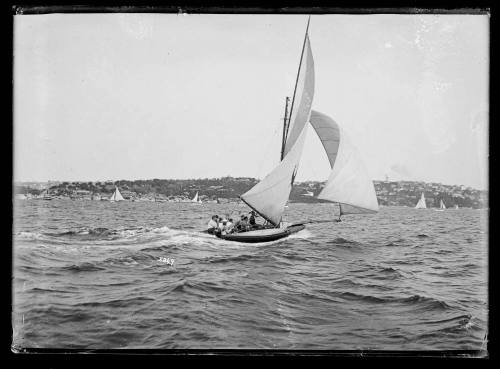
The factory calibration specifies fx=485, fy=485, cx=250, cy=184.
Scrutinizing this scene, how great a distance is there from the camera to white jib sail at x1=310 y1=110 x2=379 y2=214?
10.3 feet

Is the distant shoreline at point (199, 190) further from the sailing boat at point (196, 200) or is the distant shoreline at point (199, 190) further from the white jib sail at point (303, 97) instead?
the white jib sail at point (303, 97)

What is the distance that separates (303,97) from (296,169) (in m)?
0.47

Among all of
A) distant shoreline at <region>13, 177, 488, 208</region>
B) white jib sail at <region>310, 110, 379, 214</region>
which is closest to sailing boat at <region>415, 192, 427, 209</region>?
distant shoreline at <region>13, 177, 488, 208</region>

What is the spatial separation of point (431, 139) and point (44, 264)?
266 centimetres

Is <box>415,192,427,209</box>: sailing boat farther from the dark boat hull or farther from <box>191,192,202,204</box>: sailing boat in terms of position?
<box>191,192,202,204</box>: sailing boat

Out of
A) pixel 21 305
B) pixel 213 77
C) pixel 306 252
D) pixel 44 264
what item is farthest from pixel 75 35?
pixel 306 252

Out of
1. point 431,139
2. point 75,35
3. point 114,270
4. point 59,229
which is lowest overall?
point 114,270

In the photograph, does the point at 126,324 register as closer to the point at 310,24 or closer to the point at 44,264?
the point at 44,264

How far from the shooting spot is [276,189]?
10.3ft

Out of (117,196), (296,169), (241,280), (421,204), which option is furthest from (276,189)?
(117,196)

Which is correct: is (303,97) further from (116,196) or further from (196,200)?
(116,196)

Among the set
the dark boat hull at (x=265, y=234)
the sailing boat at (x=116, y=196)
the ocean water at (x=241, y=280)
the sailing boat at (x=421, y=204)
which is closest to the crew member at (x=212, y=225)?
the ocean water at (x=241, y=280)

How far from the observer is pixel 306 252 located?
3199 millimetres

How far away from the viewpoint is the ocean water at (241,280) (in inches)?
120
